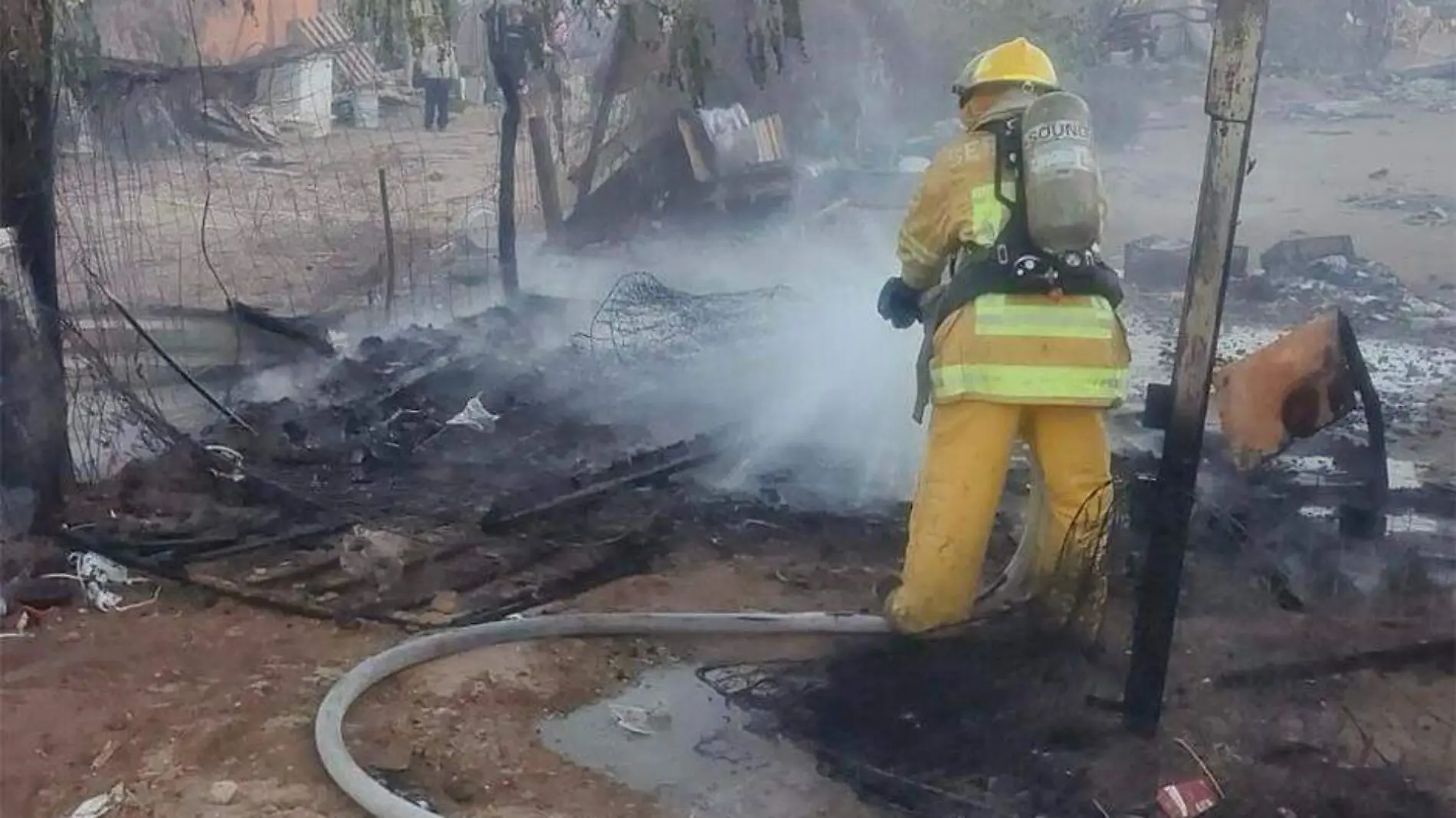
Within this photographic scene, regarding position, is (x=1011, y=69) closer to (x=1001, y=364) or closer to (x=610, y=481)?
(x=1001, y=364)

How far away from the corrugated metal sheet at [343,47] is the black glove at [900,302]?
19.2 metres

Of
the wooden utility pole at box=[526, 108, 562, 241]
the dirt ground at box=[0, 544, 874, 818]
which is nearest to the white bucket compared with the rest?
the wooden utility pole at box=[526, 108, 562, 241]

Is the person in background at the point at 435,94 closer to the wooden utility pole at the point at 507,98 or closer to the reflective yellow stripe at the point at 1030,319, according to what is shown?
the wooden utility pole at the point at 507,98

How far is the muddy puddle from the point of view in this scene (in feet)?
13.0

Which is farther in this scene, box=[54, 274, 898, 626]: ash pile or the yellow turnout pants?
box=[54, 274, 898, 626]: ash pile

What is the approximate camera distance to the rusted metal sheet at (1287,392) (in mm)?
5984

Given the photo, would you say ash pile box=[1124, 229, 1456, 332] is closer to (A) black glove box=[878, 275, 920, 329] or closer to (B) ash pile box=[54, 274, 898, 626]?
(B) ash pile box=[54, 274, 898, 626]

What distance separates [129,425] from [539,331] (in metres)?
3.47

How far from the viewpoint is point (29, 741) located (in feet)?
13.8

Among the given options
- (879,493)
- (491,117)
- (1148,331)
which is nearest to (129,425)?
(879,493)

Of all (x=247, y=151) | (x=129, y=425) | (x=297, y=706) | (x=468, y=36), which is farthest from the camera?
(x=468, y=36)

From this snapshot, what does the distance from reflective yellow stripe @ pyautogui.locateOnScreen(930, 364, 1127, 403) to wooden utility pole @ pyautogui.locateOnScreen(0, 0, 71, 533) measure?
345 cm

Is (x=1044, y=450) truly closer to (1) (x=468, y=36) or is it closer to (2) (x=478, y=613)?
(2) (x=478, y=613)

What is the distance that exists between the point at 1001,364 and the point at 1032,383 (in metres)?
0.11
